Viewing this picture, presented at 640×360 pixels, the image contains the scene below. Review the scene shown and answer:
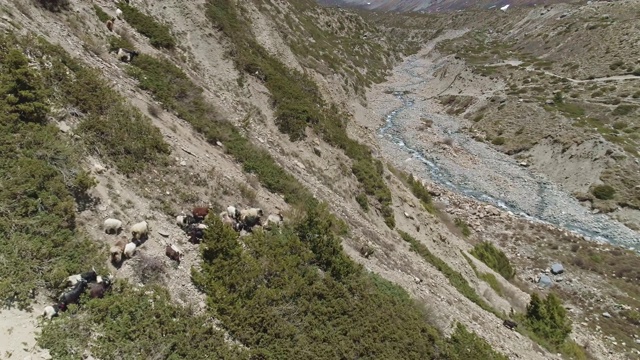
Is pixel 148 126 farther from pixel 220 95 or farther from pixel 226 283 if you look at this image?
pixel 220 95

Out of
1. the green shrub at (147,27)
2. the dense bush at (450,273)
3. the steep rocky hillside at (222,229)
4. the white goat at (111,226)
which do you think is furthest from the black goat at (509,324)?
the green shrub at (147,27)

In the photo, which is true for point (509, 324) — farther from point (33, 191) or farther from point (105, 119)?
point (33, 191)

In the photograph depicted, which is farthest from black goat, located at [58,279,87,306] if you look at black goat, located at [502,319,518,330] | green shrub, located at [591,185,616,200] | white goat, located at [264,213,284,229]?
green shrub, located at [591,185,616,200]

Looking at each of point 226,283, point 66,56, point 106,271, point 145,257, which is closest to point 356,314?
point 226,283

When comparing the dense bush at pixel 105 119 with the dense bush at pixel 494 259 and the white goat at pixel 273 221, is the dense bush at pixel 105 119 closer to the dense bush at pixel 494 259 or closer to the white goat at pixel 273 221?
the white goat at pixel 273 221

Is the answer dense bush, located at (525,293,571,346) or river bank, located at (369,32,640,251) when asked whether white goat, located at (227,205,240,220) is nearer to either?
dense bush, located at (525,293,571,346)

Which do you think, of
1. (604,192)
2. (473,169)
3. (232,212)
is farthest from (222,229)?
(604,192)
